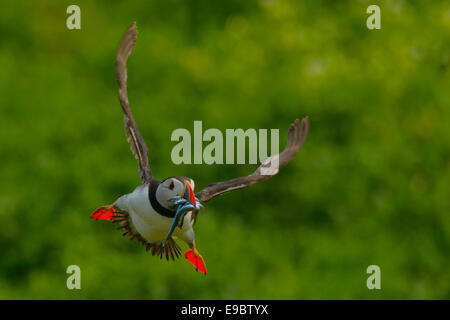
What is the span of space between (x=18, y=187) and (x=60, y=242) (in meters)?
0.97

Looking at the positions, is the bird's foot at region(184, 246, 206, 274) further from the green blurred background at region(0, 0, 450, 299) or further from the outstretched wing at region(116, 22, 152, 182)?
the green blurred background at region(0, 0, 450, 299)

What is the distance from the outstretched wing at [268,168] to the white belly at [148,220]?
3.9 inches

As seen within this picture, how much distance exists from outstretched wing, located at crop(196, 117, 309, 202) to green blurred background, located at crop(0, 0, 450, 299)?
5861mm

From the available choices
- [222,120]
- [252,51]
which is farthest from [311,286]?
[252,51]

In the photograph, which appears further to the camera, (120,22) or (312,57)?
(120,22)

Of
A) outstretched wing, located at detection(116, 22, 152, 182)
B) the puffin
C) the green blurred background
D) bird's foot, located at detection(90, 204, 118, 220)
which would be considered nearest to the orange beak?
the puffin

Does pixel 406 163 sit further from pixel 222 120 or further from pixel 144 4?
pixel 144 4

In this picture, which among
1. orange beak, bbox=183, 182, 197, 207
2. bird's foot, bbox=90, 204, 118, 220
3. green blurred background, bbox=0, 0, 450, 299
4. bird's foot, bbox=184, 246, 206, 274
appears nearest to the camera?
orange beak, bbox=183, 182, 197, 207

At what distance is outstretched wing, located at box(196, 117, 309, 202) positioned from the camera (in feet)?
6.72

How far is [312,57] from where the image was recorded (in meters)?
10.1

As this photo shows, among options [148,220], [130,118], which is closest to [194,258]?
[148,220]

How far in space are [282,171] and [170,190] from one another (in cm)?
747

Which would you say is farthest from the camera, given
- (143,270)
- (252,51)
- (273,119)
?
(252,51)

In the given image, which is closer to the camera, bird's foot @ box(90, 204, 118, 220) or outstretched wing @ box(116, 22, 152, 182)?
outstretched wing @ box(116, 22, 152, 182)
